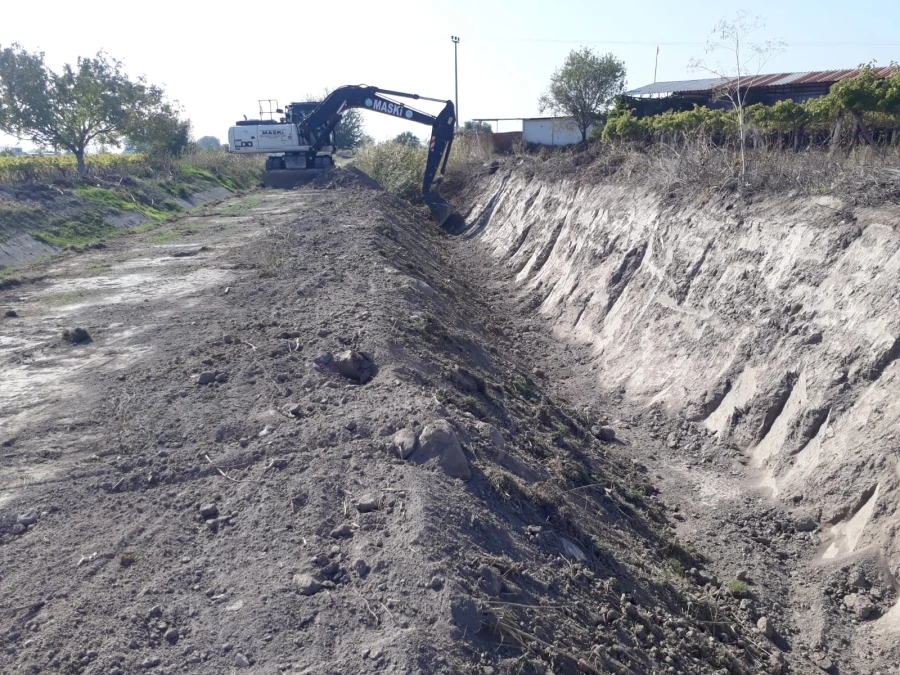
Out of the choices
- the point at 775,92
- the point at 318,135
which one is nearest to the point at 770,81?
the point at 775,92

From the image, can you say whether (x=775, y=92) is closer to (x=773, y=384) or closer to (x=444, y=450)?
(x=773, y=384)

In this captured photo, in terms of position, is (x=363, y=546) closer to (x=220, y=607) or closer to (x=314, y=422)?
(x=220, y=607)

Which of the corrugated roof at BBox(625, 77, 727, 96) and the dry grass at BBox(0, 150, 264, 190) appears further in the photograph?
the corrugated roof at BBox(625, 77, 727, 96)

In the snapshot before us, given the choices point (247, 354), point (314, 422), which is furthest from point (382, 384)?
point (247, 354)

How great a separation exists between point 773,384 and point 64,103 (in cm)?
2955

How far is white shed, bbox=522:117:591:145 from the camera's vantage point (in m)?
31.7

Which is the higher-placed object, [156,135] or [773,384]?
[156,135]

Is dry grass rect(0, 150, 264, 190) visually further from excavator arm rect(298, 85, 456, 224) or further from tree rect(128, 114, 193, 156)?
excavator arm rect(298, 85, 456, 224)

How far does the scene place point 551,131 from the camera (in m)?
33.5

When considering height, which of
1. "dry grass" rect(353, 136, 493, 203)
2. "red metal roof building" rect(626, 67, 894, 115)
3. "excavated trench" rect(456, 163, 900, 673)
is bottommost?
"excavated trench" rect(456, 163, 900, 673)

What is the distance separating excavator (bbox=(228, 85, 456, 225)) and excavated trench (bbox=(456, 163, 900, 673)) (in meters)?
13.6

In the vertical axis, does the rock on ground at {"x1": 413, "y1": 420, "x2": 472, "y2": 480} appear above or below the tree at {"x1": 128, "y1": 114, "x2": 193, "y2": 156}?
below

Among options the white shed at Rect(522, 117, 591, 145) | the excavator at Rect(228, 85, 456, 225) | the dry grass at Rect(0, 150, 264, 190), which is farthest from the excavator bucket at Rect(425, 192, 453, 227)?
the dry grass at Rect(0, 150, 264, 190)

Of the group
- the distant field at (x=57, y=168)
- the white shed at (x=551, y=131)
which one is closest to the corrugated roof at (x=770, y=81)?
the white shed at (x=551, y=131)
